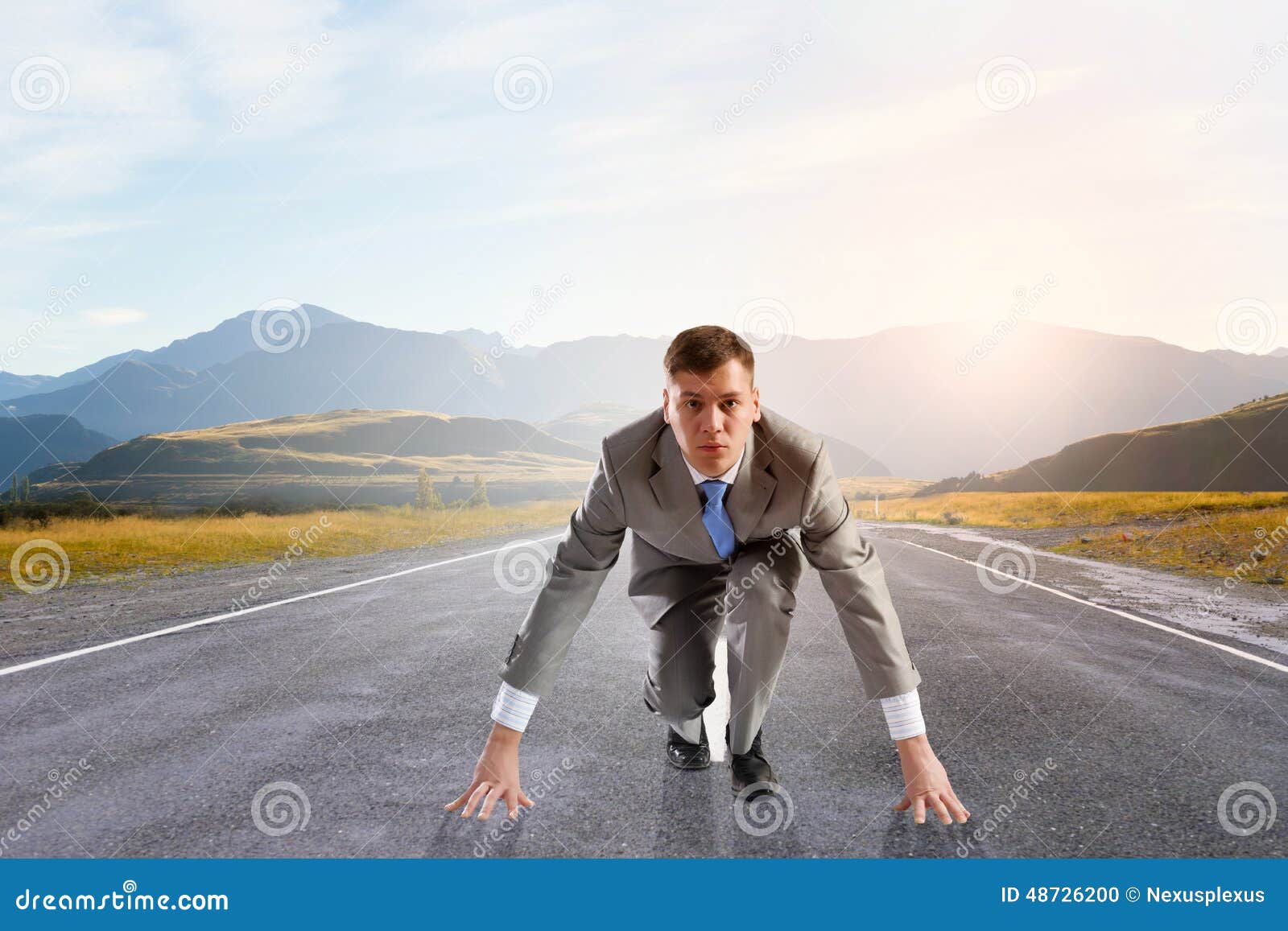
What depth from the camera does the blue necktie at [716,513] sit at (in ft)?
10.2

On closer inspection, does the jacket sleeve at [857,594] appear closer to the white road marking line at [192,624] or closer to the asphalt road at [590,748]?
the asphalt road at [590,748]

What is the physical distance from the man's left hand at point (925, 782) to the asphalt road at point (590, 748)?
18cm

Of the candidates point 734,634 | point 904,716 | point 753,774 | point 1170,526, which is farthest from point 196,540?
point 1170,526

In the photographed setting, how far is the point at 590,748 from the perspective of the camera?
144 inches

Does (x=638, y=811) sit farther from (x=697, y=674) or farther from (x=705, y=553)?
(x=705, y=553)

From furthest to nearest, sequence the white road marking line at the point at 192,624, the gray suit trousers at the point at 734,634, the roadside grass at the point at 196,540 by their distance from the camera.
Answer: the roadside grass at the point at 196,540 → the white road marking line at the point at 192,624 → the gray suit trousers at the point at 734,634

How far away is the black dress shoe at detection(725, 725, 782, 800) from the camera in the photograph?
3156 millimetres

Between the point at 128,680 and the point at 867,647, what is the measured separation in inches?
179

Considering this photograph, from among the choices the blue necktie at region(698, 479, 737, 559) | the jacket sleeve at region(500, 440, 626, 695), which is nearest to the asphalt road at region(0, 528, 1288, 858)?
the jacket sleeve at region(500, 440, 626, 695)

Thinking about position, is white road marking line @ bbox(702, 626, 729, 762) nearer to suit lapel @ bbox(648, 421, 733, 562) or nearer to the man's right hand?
suit lapel @ bbox(648, 421, 733, 562)

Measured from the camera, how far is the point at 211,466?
120 meters

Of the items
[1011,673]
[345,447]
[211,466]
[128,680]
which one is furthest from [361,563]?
[345,447]

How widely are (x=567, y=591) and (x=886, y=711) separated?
1157mm

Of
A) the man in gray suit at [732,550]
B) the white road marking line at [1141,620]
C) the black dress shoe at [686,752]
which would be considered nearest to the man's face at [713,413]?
the man in gray suit at [732,550]
